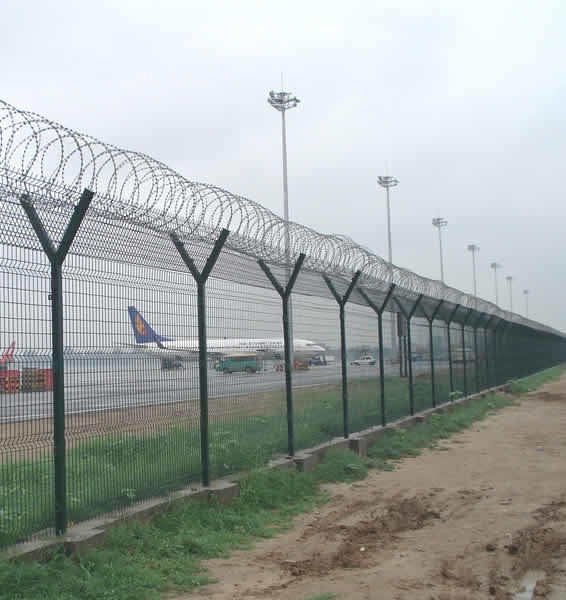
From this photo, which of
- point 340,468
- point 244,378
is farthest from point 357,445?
point 244,378

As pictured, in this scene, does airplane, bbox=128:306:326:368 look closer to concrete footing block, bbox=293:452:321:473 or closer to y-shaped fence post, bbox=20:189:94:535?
y-shaped fence post, bbox=20:189:94:535

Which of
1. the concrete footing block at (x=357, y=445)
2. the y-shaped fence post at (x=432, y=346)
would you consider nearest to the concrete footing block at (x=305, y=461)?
the concrete footing block at (x=357, y=445)

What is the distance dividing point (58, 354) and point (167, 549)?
154cm

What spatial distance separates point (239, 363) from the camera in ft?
24.4

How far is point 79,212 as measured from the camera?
5.00m

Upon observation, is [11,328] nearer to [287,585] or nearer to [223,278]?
[287,585]

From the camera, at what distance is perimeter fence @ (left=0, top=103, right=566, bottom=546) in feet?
15.5

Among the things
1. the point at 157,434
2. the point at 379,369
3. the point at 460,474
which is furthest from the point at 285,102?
the point at 157,434

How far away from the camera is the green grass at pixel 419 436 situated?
984 cm

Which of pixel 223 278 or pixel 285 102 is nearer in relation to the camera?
pixel 223 278

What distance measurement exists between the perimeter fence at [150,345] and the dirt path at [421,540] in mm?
1068

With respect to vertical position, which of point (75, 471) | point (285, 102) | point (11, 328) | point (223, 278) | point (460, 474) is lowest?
point (460, 474)

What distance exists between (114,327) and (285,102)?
2081 cm

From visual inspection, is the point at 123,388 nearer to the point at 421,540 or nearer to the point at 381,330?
the point at 421,540
